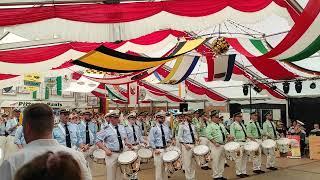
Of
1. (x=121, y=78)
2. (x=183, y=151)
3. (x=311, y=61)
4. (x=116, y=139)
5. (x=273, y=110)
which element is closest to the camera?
(x=116, y=139)

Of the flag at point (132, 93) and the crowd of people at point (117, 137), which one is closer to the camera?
the crowd of people at point (117, 137)

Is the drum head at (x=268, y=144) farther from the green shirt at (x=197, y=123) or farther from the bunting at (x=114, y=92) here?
the bunting at (x=114, y=92)

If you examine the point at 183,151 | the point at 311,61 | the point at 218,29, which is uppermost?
the point at 218,29

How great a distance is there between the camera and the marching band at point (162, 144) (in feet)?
25.3

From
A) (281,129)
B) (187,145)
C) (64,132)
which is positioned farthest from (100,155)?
(281,129)

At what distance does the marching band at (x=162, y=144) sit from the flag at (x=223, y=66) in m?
1.24

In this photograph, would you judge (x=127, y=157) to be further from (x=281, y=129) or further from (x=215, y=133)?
(x=281, y=129)

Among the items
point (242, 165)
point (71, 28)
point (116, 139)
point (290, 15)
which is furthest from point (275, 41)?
point (71, 28)

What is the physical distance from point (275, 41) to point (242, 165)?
12.9ft

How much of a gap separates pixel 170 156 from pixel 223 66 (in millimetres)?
3724

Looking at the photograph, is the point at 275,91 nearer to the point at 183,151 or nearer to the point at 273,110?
the point at 273,110

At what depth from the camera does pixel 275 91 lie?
1559cm

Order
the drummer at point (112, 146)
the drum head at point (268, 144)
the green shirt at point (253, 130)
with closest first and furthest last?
the drummer at point (112, 146), the drum head at point (268, 144), the green shirt at point (253, 130)

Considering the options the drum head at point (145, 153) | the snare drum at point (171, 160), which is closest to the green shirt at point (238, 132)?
the snare drum at point (171, 160)
